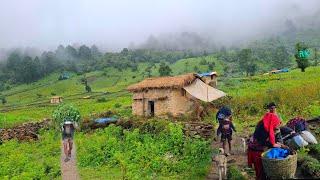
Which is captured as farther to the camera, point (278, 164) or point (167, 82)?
point (167, 82)

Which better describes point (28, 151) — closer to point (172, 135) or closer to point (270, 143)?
point (172, 135)

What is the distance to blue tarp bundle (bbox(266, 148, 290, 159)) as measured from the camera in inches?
389

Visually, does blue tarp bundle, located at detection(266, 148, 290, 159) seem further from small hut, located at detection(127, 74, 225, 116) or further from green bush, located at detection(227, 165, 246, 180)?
small hut, located at detection(127, 74, 225, 116)

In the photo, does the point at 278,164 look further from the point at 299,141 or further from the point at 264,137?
the point at 299,141

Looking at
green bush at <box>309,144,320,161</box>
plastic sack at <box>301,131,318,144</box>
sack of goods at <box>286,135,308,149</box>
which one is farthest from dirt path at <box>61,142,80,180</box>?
green bush at <box>309,144,320,161</box>

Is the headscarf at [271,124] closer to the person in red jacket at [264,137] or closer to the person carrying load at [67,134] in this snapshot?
the person in red jacket at [264,137]

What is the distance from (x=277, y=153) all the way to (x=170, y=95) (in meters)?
15.8

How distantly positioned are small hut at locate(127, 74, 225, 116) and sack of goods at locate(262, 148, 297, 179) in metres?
15.5

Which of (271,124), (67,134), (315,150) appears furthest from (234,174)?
(67,134)

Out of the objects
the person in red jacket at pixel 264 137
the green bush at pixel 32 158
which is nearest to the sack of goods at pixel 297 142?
the person in red jacket at pixel 264 137

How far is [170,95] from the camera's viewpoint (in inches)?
1007

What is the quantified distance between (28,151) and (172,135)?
8207 millimetres

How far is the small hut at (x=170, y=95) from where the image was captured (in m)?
25.7

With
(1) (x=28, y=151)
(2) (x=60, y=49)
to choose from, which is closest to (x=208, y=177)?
(1) (x=28, y=151)
